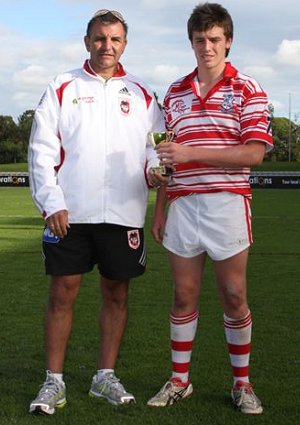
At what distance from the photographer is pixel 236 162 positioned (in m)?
3.63

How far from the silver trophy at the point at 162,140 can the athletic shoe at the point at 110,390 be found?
116cm

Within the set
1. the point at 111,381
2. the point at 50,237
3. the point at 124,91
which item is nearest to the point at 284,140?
the point at 124,91

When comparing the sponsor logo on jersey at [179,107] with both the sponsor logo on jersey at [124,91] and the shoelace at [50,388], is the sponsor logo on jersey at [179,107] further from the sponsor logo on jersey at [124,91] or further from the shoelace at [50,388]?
the shoelace at [50,388]

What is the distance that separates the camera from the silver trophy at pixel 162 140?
12.2 feet

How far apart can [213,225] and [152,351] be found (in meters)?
1.58

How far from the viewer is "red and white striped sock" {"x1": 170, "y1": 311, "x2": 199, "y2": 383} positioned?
→ 3.97m

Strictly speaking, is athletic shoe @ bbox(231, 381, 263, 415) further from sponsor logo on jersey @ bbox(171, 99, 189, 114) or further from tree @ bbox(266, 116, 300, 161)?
tree @ bbox(266, 116, 300, 161)

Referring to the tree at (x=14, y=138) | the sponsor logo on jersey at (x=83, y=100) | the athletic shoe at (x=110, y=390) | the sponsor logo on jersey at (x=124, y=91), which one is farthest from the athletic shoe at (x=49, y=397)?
the tree at (x=14, y=138)

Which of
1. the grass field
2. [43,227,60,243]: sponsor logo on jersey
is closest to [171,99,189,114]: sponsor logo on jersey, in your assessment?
[43,227,60,243]: sponsor logo on jersey

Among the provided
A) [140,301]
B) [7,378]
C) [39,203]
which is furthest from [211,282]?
[39,203]

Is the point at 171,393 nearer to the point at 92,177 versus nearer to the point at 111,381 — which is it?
the point at 111,381

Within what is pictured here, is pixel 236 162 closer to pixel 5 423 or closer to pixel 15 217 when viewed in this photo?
pixel 5 423

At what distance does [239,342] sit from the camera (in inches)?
154

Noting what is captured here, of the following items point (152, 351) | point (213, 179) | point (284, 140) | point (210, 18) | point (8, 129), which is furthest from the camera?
point (284, 140)
